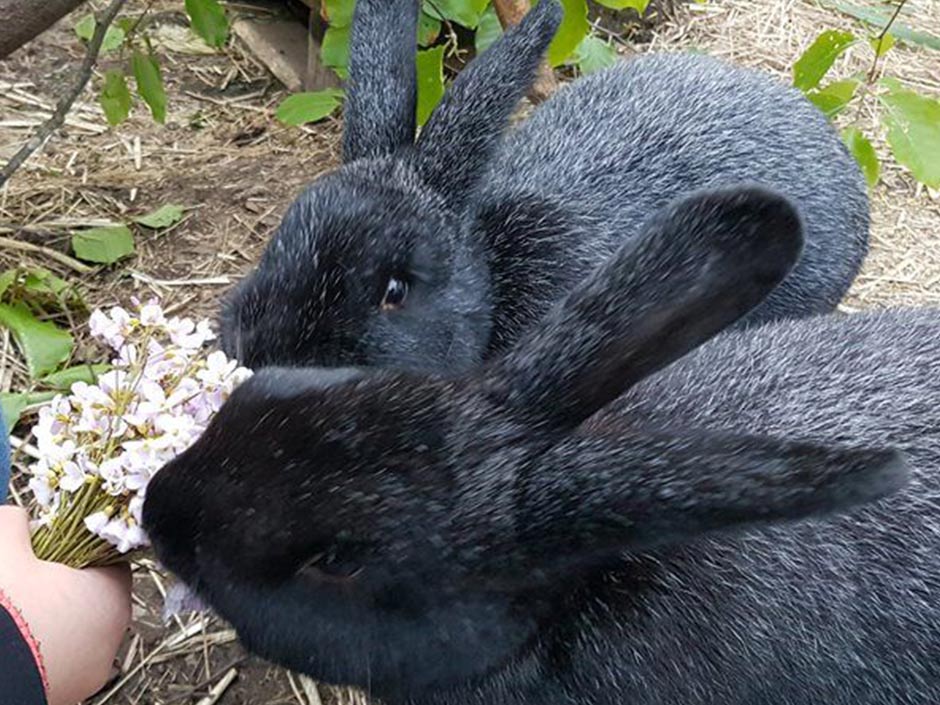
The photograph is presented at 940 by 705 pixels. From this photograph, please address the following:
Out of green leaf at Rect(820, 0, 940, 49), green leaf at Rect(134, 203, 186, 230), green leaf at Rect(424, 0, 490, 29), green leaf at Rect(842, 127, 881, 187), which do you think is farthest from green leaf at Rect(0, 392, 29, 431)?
green leaf at Rect(820, 0, 940, 49)

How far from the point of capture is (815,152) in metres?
3.29

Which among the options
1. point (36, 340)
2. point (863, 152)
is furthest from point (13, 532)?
point (863, 152)

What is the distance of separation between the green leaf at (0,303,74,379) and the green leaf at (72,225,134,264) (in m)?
0.36

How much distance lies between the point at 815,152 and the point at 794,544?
174cm

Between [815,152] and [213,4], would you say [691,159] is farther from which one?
[213,4]

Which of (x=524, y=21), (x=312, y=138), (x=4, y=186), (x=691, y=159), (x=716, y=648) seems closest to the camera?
(x=716, y=648)

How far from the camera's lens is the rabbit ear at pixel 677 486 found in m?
1.29

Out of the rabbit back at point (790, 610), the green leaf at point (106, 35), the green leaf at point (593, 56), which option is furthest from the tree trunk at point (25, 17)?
the rabbit back at point (790, 610)

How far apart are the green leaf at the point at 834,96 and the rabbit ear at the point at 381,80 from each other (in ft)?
3.74

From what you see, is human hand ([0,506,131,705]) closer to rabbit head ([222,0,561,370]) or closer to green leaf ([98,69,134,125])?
rabbit head ([222,0,561,370])

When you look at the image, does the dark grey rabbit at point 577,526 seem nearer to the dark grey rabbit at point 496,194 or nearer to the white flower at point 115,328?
the white flower at point 115,328

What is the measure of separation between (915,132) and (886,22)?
7.92 feet

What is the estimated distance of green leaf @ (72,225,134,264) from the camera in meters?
3.57

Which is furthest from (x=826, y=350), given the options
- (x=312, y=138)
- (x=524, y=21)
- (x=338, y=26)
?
(x=312, y=138)
